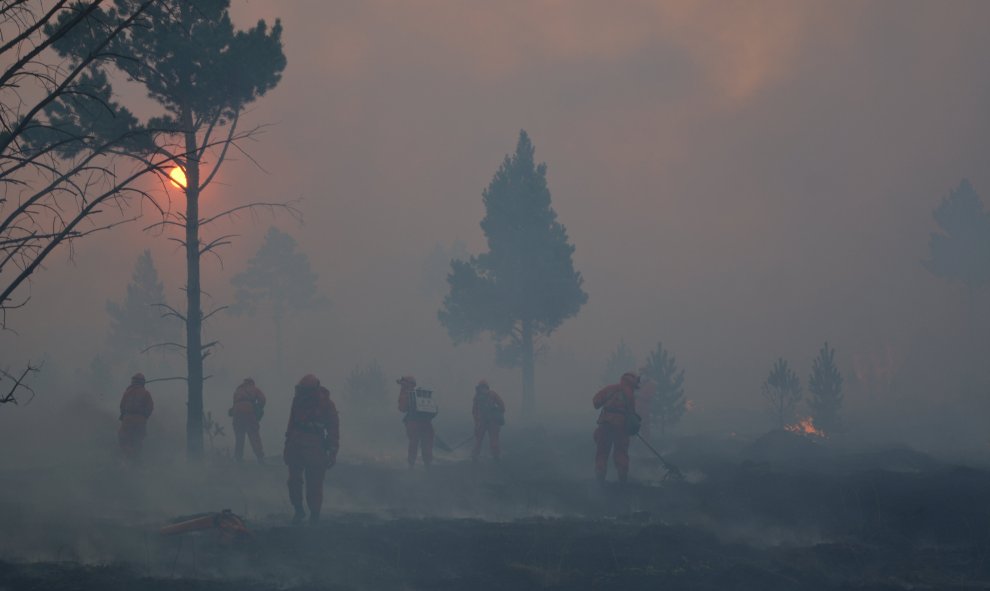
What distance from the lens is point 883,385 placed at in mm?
48688

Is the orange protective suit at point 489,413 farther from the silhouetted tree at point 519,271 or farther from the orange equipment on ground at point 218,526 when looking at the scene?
the silhouetted tree at point 519,271

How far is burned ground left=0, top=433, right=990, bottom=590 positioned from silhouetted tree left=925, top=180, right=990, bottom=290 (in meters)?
38.6

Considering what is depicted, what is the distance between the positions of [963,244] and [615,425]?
46.3 m

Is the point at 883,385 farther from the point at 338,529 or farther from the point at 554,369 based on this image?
the point at 338,529

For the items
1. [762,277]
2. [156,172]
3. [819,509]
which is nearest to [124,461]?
[156,172]

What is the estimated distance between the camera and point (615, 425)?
48.5 feet

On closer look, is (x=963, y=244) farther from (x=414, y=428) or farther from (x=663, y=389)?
(x=414, y=428)

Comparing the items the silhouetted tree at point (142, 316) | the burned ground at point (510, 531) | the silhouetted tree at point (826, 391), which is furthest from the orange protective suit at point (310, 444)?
the silhouetted tree at point (142, 316)

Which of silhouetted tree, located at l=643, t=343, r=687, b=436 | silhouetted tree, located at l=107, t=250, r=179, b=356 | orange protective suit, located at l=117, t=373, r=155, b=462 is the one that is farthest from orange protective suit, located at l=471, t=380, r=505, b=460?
silhouetted tree, located at l=107, t=250, r=179, b=356

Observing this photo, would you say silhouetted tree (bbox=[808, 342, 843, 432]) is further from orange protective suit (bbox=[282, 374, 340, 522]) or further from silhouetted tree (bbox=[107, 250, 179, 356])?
silhouetted tree (bbox=[107, 250, 179, 356])

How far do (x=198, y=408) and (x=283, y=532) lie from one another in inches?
256

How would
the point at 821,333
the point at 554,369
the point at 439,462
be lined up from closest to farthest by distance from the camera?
the point at 439,462, the point at 554,369, the point at 821,333

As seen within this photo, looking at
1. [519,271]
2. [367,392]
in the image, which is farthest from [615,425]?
[367,392]

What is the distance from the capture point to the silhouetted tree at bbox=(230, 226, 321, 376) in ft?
187
